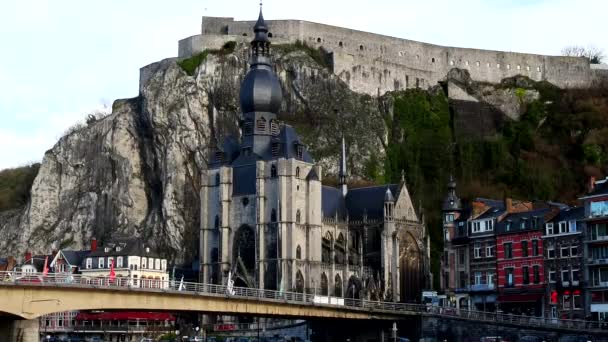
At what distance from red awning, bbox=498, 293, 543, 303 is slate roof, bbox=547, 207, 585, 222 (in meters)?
4.57

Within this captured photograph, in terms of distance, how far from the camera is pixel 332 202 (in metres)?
83.4

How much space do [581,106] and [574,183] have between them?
12399 millimetres

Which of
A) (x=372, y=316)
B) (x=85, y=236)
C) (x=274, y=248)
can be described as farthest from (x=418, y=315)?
(x=85, y=236)

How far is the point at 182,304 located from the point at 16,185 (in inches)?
2946

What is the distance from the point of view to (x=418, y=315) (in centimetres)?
6288

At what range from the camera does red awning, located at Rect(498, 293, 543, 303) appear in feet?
212

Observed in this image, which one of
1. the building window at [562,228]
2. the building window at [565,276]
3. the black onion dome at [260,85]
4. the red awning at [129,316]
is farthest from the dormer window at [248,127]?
the building window at [565,276]

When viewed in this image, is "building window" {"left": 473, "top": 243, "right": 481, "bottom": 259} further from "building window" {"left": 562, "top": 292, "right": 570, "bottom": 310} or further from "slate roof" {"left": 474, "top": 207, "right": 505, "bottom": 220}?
"building window" {"left": 562, "top": 292, "right": 570, "bottom": 310}

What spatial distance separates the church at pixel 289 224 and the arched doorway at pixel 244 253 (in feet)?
0.23

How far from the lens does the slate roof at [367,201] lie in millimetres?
82438

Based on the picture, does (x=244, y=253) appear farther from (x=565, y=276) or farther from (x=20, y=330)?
(x=20, y=330)

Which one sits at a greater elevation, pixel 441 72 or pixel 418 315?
pixel 441 72

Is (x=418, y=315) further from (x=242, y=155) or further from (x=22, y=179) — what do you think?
Answer: (x=22, y=179)

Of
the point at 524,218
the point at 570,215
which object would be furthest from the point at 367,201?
the point at 570,215
